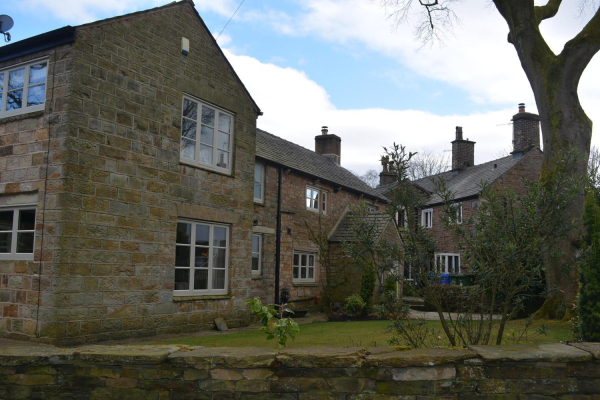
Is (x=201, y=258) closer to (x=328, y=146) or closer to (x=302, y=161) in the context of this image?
(x=302, y=161)

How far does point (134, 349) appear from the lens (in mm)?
4855

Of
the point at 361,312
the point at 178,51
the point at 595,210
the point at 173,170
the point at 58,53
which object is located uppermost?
the point at 178,51

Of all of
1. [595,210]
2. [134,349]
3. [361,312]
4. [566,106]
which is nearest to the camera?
[134,349]

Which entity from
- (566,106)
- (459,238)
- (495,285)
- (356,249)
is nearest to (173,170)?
(356,249)

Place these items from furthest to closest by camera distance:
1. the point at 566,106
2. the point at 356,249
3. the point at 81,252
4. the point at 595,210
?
1. the point at 566,106
2. the point at 81,252
3. the point at 595,210
4. the point at 356,249

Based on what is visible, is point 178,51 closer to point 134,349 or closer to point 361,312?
point 134,349

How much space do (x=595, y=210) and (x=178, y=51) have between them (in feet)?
30.4

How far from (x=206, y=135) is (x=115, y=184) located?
3.13 meters

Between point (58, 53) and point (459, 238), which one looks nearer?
point (459, 238)

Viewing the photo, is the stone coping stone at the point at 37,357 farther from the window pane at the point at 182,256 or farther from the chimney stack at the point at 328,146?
the chimney stack at the point at 328,146

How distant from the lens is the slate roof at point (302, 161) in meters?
17.8

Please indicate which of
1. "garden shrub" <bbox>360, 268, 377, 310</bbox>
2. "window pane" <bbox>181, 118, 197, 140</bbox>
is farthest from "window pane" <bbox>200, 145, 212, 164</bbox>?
"garden shrub" <bbox>360, 268, 377, 310</bbox>

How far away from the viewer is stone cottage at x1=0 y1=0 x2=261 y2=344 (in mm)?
9445

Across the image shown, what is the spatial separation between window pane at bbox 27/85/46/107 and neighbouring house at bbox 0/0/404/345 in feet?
0.10
